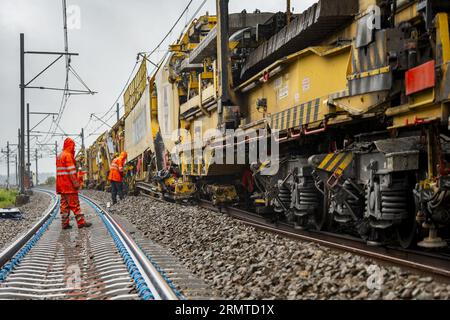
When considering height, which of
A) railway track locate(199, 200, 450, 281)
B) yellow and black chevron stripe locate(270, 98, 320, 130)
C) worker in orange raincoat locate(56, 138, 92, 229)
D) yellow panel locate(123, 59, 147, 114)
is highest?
yellow panel locate(123, 59, 147, 114)

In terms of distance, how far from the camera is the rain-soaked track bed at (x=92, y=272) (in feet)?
17.1

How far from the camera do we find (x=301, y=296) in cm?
457

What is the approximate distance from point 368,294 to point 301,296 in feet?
1.88

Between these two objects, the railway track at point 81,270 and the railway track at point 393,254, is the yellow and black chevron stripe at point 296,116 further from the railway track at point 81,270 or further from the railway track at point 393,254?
the railway track at point 81,270

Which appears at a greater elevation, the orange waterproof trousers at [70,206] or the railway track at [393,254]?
the orange waterproof trousers at [70,206]

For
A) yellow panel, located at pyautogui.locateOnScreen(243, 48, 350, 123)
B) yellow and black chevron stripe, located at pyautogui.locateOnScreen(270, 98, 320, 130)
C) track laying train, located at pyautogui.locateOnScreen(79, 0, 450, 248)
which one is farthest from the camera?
yellow and black chevron stripe, located at pyautogui.locateOnScreen(270, 98, 320, 130)

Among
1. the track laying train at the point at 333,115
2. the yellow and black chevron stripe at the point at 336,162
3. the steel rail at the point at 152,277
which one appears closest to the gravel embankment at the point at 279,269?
the steel rail at the point at 152,277

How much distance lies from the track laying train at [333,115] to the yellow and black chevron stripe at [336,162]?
0.07ft

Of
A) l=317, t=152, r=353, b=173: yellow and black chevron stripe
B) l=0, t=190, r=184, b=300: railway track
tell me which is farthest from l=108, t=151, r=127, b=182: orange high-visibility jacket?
l=317, t=152, r=353, b=173: yellow and black chevron stripe

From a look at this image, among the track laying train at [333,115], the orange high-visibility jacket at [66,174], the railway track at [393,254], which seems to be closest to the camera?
the railway track at [393,254]

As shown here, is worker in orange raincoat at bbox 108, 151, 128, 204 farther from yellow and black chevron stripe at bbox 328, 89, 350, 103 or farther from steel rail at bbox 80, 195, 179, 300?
yellow and black chevron stripe at bbox 328, 89, 350, 103

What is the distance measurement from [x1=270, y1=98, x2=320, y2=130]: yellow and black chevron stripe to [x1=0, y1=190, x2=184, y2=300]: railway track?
2.85 metres

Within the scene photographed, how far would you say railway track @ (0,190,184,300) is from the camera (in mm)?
5234

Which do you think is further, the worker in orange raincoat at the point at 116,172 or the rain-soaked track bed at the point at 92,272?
the worker in orange raincoat at the point at 116,172
